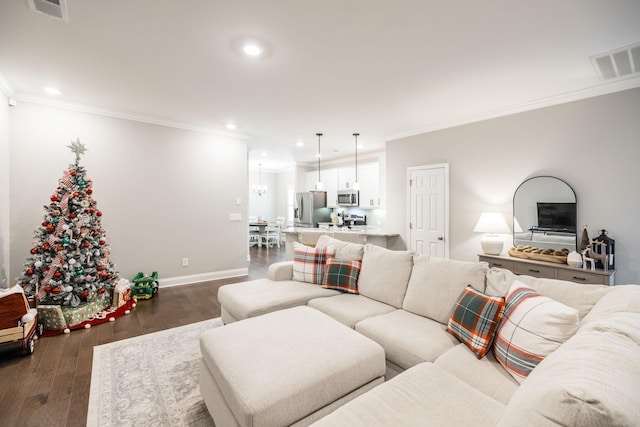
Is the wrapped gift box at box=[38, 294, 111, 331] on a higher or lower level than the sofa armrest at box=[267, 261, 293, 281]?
lower

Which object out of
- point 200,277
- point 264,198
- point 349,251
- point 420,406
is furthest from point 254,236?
point 420,406

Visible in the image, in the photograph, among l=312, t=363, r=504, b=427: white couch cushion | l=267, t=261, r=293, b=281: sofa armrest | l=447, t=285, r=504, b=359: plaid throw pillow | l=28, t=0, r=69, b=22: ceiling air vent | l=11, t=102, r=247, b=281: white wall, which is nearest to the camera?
l=312, t=363, r=504, b=427: white couch cushion

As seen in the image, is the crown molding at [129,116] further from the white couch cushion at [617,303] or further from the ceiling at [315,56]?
the white couch cushion at [617,303]

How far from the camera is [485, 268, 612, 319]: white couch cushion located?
1467mm

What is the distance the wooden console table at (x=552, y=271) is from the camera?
2908 mm

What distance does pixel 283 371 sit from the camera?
1.39 meters

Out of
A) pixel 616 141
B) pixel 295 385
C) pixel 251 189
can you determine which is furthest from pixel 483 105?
pixel 251 189

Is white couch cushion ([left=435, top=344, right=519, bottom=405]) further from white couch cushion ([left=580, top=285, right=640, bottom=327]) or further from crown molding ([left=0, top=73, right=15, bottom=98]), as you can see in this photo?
crown molding ([left=0, top=73, right=15, bottom=98])

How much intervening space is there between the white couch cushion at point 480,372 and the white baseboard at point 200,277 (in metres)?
4.41

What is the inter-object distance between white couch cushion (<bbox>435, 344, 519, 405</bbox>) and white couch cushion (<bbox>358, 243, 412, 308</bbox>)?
31.5 inches

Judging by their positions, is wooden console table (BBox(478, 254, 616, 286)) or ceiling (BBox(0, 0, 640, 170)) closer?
ceiling (BBox(0, 0, 640, 170))

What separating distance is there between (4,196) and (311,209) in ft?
19.1

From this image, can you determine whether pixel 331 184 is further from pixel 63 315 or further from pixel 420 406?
pixel 420 406

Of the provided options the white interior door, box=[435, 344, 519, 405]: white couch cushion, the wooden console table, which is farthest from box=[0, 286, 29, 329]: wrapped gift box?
the wooden console table
